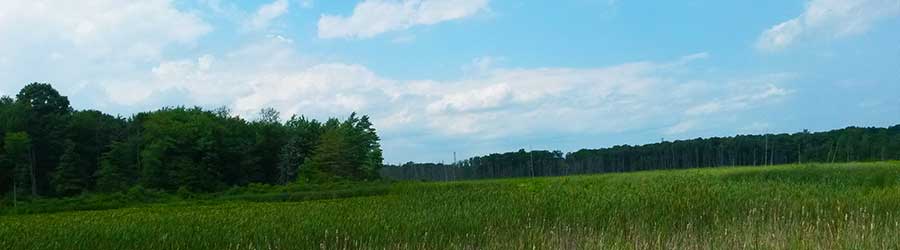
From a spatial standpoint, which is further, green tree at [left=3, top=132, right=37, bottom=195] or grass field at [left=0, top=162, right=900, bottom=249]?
green tree at [left=3, top=132, right=37, bottom=195]

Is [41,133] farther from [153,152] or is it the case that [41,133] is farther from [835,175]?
[835,175]

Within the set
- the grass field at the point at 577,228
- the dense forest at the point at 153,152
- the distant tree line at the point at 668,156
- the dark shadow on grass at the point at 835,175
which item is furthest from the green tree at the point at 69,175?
the grass field at the point at 577,228

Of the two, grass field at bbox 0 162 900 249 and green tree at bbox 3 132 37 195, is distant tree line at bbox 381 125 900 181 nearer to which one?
green tree at bbox 3 132 37 195

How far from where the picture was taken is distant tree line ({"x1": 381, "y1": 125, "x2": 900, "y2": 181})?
66.6m

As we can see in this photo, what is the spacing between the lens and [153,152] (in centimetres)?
5047

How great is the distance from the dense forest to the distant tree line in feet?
29.6

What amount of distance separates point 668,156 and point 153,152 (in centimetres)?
5340

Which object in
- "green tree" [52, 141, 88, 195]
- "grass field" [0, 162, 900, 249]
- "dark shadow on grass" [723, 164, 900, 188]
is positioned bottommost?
"grass field" [0, 162, 900, 249]

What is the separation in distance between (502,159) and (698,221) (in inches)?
3196

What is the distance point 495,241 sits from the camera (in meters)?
9.36

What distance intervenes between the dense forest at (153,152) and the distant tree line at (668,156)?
9.01m

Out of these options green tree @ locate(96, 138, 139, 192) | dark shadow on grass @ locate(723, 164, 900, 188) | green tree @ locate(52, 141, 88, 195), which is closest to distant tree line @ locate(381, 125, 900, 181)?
green tree @ locate(96, 138, 139, 192)

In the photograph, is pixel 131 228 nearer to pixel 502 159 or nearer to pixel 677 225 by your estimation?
pixel 677 225

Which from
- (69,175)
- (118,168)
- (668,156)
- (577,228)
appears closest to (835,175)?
(577,228)
